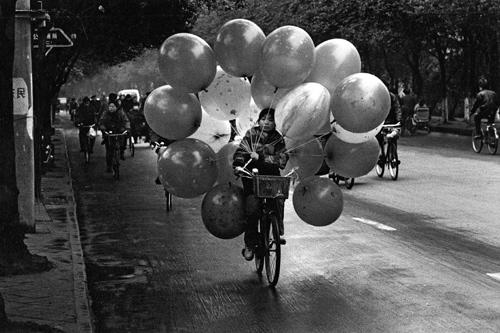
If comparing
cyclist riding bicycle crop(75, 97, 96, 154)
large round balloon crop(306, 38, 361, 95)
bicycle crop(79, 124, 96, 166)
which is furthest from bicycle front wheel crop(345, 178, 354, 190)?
cyclist riding bicycle crop(75, 97, 96, 154)

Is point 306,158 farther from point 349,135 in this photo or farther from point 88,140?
point 88,140

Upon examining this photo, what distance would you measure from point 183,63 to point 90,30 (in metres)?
22.3

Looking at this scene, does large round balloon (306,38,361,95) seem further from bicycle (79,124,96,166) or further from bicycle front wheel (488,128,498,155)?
bicycle (79,124,96,166)

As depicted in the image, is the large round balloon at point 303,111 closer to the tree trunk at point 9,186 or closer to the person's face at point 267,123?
the person's face at point 267,123

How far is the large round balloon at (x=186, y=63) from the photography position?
963 centimetres

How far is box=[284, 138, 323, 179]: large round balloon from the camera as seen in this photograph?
32.7 feet

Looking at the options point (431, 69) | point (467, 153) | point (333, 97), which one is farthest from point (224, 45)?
point (431, 69)

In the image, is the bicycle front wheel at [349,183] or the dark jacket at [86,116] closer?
the bicycle front wheel at [349,183]

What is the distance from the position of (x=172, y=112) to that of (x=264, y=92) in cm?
96

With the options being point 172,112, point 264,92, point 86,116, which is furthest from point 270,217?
point 86,116

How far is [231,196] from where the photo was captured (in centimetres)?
980

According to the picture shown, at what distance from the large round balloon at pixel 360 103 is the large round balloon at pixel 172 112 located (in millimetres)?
1490

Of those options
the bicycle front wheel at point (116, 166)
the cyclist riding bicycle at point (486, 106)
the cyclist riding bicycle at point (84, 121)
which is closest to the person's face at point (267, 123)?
the bicycle front wheel at point (116, 166)

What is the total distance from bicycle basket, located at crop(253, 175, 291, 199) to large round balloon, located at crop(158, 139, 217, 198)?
66cm
